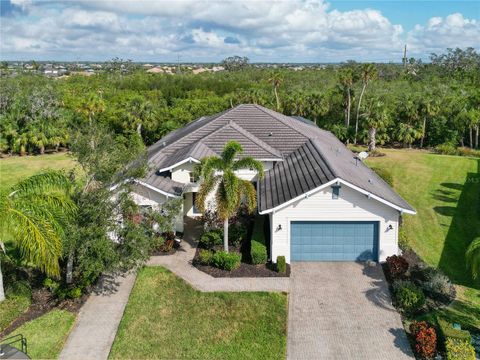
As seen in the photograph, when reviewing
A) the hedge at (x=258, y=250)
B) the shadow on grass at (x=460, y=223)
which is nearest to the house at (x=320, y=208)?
the hedge at (x=258, y=250)

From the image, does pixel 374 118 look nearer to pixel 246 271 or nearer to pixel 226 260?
pixel 246 271

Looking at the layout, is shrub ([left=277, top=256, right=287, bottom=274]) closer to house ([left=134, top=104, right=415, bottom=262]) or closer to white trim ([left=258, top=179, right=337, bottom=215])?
house ([left=134, top=104, right=415, bottom=262])

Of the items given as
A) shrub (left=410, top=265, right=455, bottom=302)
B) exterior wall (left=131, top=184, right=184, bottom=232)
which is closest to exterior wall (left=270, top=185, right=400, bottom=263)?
shrub (left=410, top=265, right=455, bottom=302)

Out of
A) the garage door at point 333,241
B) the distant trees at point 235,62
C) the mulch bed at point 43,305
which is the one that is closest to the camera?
Result: the mulch bed at point 43,305

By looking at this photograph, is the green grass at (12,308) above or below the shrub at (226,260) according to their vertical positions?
below

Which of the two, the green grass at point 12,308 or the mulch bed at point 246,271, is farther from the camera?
the mulch bed at point 246,271

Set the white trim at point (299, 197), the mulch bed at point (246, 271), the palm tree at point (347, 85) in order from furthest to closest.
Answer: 1. the palm tree at point (347, 85)
2. the white trim at point (299, 197)
3. the mulch bed at point (246, 271)

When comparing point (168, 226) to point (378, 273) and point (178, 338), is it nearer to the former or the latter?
point (178, 338)

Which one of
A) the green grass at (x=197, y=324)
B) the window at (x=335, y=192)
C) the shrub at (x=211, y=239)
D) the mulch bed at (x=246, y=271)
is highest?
the window at (x=335, y=192)

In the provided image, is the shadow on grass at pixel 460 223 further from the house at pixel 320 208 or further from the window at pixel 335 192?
the window at pixel 335 192
